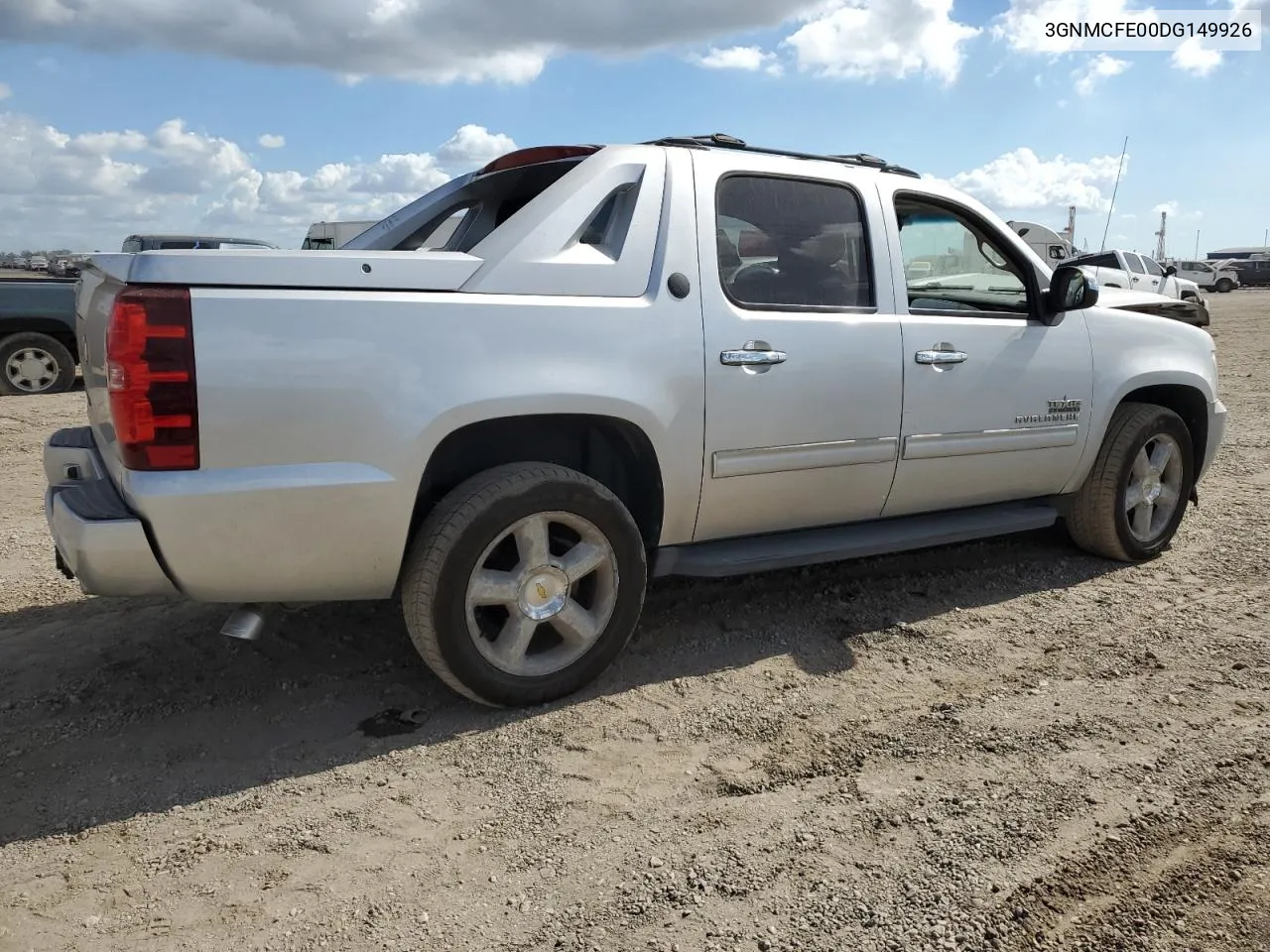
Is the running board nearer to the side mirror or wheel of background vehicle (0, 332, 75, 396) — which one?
the side mirror

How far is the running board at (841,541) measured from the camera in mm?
3689

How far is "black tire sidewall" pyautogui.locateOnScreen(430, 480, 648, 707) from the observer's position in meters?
3.13

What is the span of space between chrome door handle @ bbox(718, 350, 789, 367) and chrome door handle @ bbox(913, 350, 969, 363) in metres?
0.68

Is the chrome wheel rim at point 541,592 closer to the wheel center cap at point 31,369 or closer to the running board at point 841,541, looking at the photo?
the running board at point 841,541

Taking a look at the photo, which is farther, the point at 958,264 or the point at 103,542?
the point at 958,264

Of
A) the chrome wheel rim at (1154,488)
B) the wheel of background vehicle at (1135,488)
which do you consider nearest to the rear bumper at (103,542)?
the wheel of background vehicle at (1135,488)

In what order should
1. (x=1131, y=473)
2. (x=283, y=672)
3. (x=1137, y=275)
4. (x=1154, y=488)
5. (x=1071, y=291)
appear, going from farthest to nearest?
(x=1137, y=275) → (x=1154, y=488) → (x=1131, y=473) → (x=1071, y=291) → (x=283, y=672)

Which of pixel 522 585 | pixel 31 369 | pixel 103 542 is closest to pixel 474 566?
pixel 522 585

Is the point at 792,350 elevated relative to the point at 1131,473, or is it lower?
elevated

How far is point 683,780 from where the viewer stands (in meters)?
2.97

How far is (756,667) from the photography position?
3.77 metres

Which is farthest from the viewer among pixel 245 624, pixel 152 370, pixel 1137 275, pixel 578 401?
pixel 1137 275

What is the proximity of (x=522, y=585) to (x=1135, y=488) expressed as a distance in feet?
10.7

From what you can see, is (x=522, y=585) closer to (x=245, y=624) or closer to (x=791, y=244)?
(x=245, y=624)
